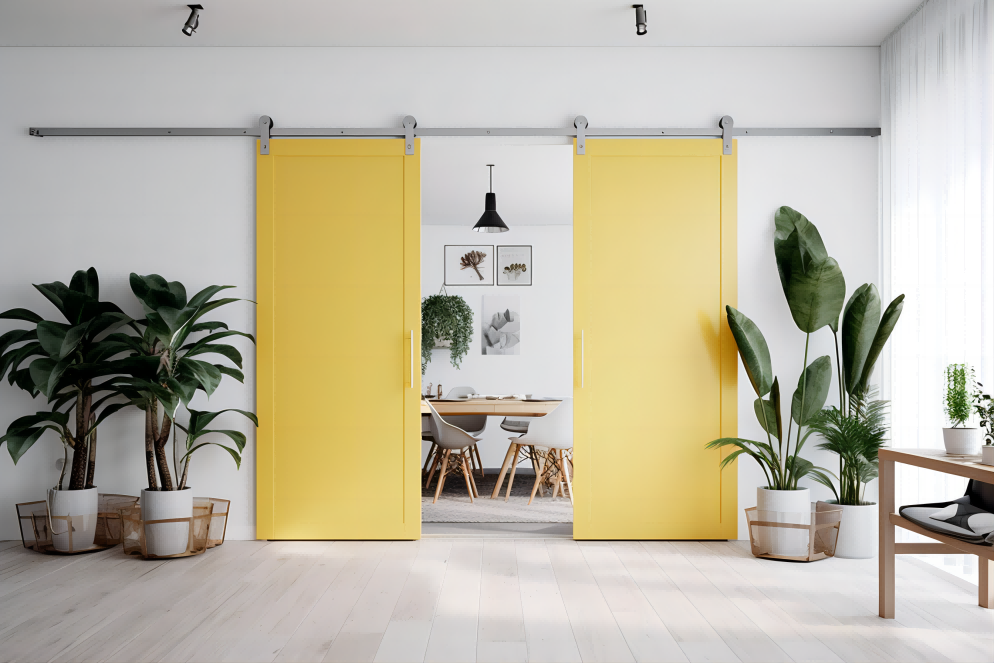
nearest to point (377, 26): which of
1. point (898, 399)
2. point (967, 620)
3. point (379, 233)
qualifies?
point (379, 233)

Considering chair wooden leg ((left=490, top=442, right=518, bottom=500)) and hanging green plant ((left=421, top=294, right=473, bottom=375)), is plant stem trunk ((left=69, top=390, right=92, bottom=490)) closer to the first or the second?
chair wooden leg ((left=490, top=442, right=518, bottom=500))

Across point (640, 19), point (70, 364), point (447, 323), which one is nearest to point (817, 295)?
point (640, 19)

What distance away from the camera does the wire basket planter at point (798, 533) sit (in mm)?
3412

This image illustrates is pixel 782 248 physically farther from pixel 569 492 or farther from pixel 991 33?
pixel 569 492

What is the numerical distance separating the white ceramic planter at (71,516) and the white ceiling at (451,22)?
7.90 ft

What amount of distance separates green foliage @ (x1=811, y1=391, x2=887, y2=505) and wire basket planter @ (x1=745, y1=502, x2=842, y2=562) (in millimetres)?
142

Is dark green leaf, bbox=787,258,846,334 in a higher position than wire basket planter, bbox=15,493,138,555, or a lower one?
higher

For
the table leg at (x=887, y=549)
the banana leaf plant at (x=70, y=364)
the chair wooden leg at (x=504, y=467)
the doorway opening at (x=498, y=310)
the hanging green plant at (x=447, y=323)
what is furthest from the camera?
the hanging green plant at (x=447, y=323)

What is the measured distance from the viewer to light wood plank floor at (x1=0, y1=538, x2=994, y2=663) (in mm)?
2324

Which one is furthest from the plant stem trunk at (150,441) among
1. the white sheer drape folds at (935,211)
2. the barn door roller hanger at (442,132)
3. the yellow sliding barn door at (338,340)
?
the white sheer drape folds at (935,211)

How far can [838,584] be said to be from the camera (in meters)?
3.05

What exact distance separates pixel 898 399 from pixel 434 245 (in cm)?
468

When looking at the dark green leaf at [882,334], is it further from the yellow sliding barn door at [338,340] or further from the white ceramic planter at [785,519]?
the yellow sliding barn door at [338,340]

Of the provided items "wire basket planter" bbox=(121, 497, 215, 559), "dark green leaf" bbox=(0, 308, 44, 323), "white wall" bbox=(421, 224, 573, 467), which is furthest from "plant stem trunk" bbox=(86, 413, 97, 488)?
"white wall" bbox=(421, 224, 573, 467)
